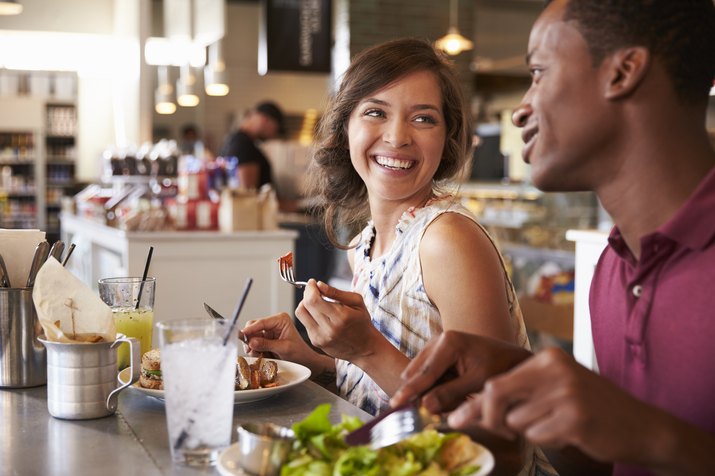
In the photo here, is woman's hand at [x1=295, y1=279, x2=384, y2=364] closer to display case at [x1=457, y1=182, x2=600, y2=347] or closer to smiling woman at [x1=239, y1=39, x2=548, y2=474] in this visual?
smiling woman at [x1=239, y1=39, x2=548, y2=474]

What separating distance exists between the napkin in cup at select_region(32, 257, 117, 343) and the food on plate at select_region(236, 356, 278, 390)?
254 millimetres

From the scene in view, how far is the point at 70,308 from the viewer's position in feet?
5.10

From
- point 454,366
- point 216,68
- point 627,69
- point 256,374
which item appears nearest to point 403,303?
point 256,374

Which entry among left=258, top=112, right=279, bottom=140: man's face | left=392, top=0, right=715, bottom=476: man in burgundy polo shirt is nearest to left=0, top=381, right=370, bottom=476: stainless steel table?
left=392, top=0, right=715, bottom=476: man in burgundy polo shirt

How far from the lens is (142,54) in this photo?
29.9ft

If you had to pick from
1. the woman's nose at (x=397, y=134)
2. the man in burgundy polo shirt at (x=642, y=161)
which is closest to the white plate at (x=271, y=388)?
the man in burgundy polo shirt at (x=642, y=161)

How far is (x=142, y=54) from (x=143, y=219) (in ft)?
15.6

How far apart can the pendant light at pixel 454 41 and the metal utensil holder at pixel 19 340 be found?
6504mm

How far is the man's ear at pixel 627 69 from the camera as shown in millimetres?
1096

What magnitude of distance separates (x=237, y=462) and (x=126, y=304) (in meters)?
0.76

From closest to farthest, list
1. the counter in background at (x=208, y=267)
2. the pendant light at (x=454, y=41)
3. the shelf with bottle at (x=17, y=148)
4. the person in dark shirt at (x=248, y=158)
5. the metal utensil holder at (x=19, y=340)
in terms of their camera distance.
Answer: the metal utensil holder at (x=19, y=340), the counter in background at (x=208, y=267), the person in dark shirt at (x=248, y=158), the pendant light at (x=454, y=41), the shelf with bottle at (x=17, y=148)

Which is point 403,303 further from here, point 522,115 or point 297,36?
point 297,36

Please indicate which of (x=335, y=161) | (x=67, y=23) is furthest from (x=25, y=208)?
(x=335, y=161)

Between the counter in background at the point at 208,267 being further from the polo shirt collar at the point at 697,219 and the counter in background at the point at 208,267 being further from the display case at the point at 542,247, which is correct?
the polo shirt collar at the point at 697,219
